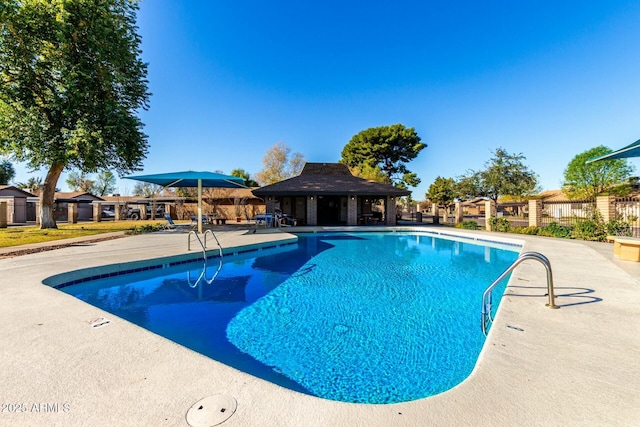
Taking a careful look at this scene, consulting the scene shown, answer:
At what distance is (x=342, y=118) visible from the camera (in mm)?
30500

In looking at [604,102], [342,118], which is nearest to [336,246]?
[604,102]

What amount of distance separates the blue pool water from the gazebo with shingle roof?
388 inches

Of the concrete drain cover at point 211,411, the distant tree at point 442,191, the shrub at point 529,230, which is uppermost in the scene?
the distant tree at point 442,191

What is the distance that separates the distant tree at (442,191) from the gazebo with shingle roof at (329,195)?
23041mm

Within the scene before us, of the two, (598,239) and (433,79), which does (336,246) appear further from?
(433,79)

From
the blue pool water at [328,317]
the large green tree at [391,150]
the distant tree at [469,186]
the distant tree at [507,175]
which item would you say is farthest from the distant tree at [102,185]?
the distant tree at [507,175]

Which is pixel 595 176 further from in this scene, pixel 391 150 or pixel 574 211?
pixel 574 211

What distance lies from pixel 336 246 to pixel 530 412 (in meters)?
10.2

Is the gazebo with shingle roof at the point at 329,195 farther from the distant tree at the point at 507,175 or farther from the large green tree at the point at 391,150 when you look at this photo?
the distant tree at the point at 507,175

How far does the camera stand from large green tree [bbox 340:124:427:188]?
112ft

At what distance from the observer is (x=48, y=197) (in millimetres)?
14469

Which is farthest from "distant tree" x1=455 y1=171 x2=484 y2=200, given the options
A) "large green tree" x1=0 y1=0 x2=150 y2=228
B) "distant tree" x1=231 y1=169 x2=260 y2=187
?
"large green tree" x1=0 y1=0 x2=150 y2=228

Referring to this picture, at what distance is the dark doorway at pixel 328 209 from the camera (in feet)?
75.2

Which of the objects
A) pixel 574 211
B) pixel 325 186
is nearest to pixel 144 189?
pixel 325 186
